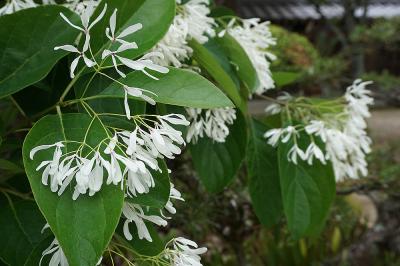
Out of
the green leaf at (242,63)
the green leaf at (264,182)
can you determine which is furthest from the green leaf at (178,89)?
the green leaf at (264,182)

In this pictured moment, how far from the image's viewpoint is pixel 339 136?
32.8 inches

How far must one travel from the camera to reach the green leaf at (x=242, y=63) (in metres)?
0.81

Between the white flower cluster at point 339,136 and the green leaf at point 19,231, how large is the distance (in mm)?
354

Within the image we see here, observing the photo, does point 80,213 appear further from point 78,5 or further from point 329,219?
point 329,219

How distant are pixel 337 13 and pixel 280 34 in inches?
134

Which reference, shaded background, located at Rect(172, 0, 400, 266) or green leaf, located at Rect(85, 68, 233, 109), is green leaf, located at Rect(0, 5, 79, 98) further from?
shaded background, located at Rect(172, 0, 400, 266)

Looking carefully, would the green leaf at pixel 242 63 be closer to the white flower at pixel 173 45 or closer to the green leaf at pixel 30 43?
the white flower at pixel 173 45

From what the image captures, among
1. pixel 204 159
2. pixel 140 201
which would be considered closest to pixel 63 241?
pixel 140 201

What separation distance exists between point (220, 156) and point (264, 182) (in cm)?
9

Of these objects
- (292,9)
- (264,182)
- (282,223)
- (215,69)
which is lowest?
(292,9)

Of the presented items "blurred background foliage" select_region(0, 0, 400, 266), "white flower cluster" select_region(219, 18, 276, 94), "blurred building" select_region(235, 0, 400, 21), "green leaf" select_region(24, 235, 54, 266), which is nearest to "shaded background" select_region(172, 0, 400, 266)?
"blurred background foliage" select_region(0, 0, 400, 266)

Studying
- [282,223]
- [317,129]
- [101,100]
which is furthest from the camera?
[282,223]

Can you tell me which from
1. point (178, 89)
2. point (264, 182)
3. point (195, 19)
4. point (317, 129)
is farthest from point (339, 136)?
point (178, 89)

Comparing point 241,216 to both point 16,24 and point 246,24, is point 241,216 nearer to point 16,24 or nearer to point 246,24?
point 246,24
